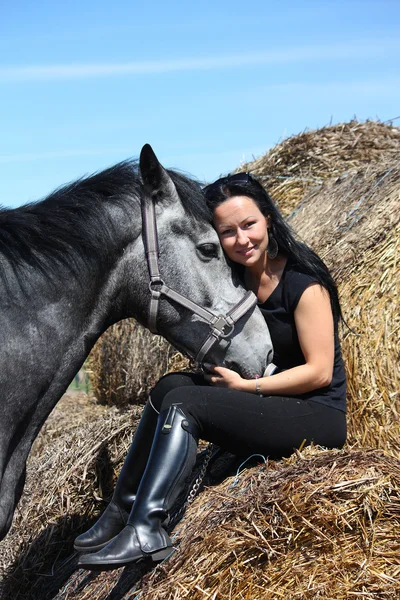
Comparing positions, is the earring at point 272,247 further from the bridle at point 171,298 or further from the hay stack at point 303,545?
the hay stack at point 303,545

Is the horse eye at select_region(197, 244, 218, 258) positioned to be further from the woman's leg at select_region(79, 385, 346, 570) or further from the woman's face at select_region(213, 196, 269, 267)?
the woman's leg at select_region(79, 385, 346, 570)

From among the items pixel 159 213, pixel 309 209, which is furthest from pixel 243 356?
pixel 309 209

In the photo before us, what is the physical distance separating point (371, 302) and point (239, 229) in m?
1.24

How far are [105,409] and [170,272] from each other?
3.50 meters

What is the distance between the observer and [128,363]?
639 centimetres

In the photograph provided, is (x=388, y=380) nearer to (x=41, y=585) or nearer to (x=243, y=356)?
(x=243, y=356)

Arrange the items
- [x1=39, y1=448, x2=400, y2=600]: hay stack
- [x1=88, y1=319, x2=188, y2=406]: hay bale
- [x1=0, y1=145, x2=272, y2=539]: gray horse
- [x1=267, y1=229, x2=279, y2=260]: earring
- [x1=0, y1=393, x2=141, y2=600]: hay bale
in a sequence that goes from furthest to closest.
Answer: [x1=88, y1=319, x2=188, y2=406]: hay bale, [x1=0, y1=393, x2=141, y2=600]: hay bale, [x1=267, y1=229, x2=279, y2=260]: earring, [x1=0, y1=145, x2=272, y2=539]: gray horse, [x1=39, y1=448, x2=400, y2=600]: hay stack

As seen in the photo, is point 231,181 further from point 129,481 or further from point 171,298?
point 129,481

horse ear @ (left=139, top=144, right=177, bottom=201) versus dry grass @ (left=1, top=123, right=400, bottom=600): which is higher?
horse ear @ (left=139, top=144, right=177, bottom=201)

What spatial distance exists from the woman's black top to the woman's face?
7.4 inches

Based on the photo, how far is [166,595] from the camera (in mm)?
2941

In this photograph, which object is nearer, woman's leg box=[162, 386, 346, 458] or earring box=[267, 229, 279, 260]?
woman's leg box=[162, 386, 346, 458]

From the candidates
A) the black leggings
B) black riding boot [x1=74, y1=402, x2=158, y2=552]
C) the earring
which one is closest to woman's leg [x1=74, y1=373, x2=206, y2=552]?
black riding boot [x1=74, y1=402, x2=158, y2=552]

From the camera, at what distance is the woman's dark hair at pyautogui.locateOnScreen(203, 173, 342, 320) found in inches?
141
